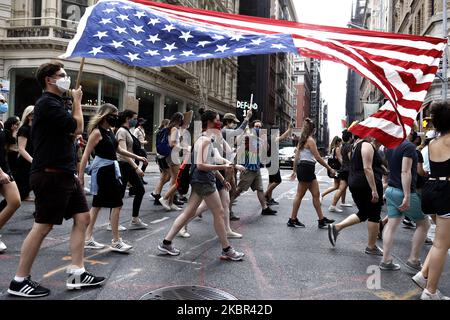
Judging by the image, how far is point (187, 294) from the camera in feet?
12.7

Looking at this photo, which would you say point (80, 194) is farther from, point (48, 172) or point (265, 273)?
point (265, 273)

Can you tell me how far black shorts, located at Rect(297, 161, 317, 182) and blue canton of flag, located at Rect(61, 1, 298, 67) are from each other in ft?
8.78

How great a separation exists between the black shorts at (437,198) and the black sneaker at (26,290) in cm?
355

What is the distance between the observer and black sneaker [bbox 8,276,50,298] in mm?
3707

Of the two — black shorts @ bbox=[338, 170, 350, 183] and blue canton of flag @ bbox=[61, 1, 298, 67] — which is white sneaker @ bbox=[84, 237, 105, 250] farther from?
black shorts @ bbox=[338, 170, 350, 183]

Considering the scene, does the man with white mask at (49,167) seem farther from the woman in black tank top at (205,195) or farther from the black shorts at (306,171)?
the black shorts at (306,171)

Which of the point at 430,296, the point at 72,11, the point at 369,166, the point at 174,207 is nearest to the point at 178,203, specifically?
the point at 174,207

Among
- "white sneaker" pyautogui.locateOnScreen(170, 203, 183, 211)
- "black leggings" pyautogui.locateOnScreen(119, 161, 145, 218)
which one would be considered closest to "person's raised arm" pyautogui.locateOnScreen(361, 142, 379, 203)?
"black leggings" pyautogui.locateOnScreen(119, 161, 145, 218)

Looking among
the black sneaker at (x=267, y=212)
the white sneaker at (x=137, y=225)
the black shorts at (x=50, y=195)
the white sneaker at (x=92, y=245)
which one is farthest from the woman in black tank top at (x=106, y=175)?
the black sneaker at (x=267, y=212)

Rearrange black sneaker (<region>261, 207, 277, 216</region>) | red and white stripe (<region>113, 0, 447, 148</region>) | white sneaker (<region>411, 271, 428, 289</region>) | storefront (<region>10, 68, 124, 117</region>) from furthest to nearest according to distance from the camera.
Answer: storefront (<region>10, 68, 124, 117</region>), black sneaker (<region>261, 207, 277, 216</region>), red and white stripe (<region>113, 0, 447, 148</region>), white sneaker (<region>411, 271, 428, 289</region>)

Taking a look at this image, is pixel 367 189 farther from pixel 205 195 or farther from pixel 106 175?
pixel 106 175

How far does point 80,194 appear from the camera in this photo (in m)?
4.14
